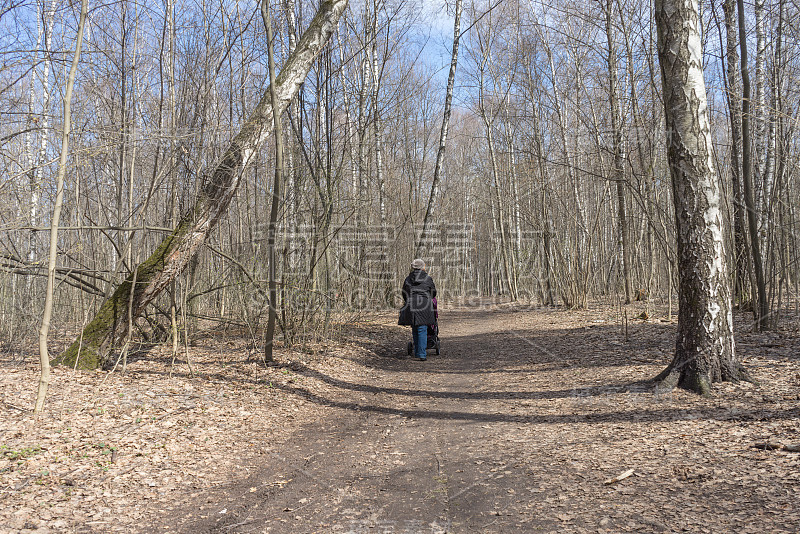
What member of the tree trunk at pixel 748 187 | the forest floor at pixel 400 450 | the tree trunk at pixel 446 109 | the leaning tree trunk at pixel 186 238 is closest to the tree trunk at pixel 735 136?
the tree trunk at pixel 748 187

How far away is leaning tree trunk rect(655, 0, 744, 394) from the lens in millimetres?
5059

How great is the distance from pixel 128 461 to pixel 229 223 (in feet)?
34.9

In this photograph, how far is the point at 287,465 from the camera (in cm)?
420

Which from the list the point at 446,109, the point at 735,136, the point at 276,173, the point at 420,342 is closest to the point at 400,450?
the point at 276,173

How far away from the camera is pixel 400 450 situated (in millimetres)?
4445

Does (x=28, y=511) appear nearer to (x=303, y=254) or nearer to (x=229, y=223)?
(x=303, y=254)

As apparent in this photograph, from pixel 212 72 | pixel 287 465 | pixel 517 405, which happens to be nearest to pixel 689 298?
pixel 517 405

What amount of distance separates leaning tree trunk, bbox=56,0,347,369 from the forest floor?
54 cm

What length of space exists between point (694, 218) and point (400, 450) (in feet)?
12.4

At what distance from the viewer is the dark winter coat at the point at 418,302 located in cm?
916

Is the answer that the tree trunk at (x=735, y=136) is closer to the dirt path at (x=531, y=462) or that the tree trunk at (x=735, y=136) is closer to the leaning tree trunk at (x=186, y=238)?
the dirt path at (x=531, y=462)

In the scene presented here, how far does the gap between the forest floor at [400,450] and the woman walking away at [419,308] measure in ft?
5.82

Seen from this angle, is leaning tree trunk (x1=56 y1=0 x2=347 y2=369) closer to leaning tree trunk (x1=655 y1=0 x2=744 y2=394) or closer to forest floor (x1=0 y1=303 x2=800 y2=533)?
forest floor (x1=0 y1=303 x2=800 y2=533)

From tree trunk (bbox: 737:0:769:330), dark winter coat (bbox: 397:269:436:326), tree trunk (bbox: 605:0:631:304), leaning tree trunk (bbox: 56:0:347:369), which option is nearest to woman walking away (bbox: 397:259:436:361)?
dark winter coat (bbox: 397:269:436:326)
